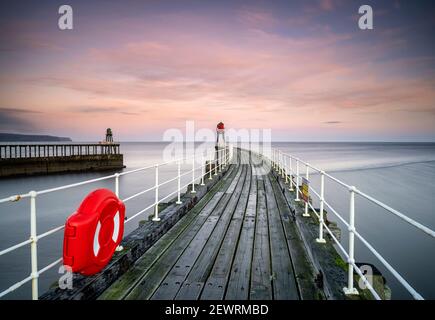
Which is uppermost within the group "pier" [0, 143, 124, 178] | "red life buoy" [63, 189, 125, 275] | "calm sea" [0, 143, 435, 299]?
"red life buoy" [63, 189, 125, 275]

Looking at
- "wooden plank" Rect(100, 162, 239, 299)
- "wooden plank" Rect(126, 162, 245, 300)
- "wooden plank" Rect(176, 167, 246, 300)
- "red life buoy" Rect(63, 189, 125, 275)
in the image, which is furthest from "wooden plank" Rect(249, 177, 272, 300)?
"red life buoy" Rect(63, 189, 125, 275)

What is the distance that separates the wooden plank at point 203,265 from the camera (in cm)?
274

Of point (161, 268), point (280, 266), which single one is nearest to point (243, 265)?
point (280, 266)

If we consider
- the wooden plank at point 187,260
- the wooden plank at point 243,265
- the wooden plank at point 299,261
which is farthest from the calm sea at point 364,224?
the wooden plank at point 299,261

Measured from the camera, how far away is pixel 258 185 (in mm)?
9445

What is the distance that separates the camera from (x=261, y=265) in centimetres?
338

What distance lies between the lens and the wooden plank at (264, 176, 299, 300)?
2747 millimetres

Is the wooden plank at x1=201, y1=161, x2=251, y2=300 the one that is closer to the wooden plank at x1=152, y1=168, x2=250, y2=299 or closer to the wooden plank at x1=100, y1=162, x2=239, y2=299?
the wooden plank at x1=152, y1=168, x2=250, y2=299

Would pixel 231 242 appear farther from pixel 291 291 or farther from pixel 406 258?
pixel 406 258

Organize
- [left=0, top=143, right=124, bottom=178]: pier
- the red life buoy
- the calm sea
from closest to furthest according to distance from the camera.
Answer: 1. the red life buoy
2. the calm sea
3. [left=0, top=143, right=124, bottom=178]: pier

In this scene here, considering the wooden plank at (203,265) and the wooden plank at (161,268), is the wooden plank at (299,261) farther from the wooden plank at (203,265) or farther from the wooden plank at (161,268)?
the wooden plank at (161,268)

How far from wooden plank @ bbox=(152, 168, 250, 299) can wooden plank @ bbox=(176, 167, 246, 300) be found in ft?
0.12

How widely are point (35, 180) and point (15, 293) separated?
23186 mm

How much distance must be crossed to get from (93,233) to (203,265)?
57.9 inches
